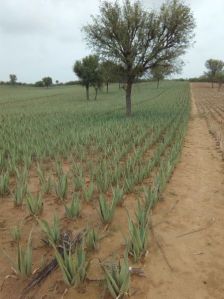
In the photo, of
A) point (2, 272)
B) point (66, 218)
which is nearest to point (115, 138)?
point (66, 218)

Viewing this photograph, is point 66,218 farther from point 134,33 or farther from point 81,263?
point 134,33

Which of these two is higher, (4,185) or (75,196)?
(75,196)

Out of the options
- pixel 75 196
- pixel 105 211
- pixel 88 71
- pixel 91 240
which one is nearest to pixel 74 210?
pixel 75 196

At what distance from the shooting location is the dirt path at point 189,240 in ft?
10.5

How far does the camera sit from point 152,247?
3.85 metres

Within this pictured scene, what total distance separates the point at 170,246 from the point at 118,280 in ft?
4.02

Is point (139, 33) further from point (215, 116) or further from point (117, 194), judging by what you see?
point (117, 194)

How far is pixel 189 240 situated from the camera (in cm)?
Answer: 407

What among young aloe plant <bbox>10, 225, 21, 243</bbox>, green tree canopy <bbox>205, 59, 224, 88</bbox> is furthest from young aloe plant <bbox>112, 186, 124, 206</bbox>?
green tree canopy <bbox>205, 59, 224, 88</bbox>

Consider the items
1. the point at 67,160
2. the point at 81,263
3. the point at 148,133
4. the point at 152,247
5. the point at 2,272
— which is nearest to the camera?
the point at 81,263

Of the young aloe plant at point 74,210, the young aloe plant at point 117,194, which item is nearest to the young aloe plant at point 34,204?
the young aloe plant at point 74,210

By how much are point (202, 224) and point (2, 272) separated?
2.88 metres

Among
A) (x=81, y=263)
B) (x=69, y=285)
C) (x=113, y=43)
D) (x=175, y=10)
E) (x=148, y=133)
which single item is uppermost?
(x=175, y=10)

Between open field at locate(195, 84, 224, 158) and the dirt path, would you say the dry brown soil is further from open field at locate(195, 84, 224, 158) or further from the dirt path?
open field at locate(195, 84, 224, 158)
